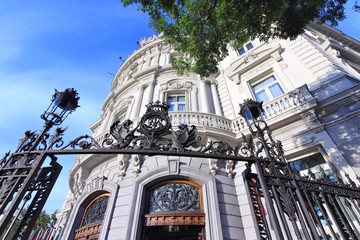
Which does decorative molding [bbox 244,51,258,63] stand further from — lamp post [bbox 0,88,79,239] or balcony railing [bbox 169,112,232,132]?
lamp post [bbox 0,88,79,239]

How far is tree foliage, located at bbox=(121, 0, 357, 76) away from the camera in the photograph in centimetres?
645

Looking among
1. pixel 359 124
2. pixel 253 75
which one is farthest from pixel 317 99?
pixel 253 75

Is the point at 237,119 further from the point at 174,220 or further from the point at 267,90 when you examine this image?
the point at 174,220

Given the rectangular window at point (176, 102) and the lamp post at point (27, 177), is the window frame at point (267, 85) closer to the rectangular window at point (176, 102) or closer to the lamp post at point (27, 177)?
the rectangular window at point (176, 102)

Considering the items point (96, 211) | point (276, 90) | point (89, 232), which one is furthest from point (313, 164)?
point (89, 232)

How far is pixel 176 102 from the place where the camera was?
11.6 meters

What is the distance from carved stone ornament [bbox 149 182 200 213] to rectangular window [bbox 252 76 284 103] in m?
6.18

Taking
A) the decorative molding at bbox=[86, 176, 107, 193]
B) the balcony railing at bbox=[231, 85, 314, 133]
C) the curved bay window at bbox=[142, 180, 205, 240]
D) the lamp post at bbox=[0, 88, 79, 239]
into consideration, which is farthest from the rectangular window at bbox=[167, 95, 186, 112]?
the lamp post at bbox=[0, 88, 79, 239]

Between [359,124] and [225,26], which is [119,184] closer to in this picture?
[225,26]

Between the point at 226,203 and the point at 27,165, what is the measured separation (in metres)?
5.44

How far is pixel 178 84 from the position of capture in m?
12.2

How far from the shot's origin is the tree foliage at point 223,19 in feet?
21.2

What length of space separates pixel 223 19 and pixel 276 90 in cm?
541

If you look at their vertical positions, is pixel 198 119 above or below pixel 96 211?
above
